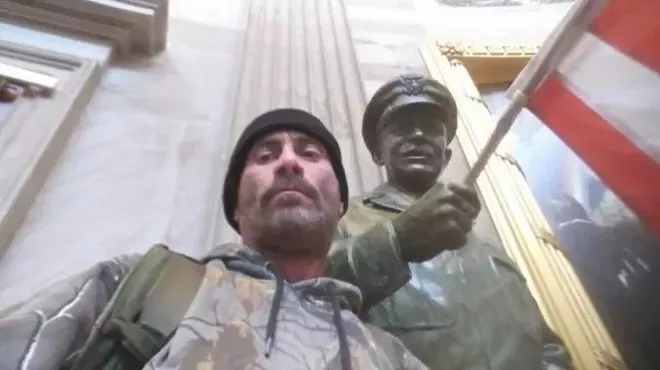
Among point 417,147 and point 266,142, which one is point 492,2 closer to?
point 417,147

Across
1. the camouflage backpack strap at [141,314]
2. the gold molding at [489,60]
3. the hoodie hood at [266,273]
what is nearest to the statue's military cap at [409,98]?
the hoodie hood at [266,273]

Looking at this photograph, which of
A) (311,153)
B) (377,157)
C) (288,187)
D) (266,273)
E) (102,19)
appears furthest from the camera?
(102,19)

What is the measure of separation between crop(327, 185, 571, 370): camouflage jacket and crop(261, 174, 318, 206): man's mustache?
12 cm

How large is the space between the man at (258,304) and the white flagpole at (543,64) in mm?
242

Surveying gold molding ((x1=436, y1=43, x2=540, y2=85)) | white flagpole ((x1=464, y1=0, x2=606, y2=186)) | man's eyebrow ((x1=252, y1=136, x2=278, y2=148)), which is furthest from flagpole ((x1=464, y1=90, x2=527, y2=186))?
gold molding ((x1=436, y1=43, x2=540, y2=85))

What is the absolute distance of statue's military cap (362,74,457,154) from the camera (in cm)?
180

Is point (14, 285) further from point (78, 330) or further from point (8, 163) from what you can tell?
point (78, 330)

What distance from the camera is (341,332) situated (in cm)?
117

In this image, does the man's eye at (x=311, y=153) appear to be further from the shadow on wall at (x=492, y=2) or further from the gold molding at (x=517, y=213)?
the shadow on wall at (x=492, y=2)

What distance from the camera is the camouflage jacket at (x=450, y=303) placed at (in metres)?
1.41

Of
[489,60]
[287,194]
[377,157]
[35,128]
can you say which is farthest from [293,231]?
[489,60]

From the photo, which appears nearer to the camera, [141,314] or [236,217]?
[141,314]

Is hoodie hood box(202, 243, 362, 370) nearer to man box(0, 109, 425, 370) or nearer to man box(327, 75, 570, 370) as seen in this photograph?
man box(0, 109, 425, 370)

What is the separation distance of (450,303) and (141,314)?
22.5 inches
